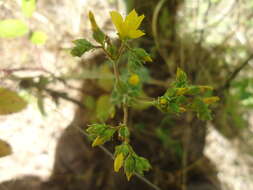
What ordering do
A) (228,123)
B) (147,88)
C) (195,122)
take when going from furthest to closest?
(228,123)
(147,88)
(195,122)

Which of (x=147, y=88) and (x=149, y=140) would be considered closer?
(x=149, y=140)

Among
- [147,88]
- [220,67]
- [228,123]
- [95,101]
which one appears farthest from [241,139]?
[95,101]

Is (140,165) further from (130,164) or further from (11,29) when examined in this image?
(11,29)

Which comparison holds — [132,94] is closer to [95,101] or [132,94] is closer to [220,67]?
[95,101]

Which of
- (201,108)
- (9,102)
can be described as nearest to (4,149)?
(9,102)

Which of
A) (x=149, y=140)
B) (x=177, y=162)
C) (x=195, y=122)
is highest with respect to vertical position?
(x=195, y=122)

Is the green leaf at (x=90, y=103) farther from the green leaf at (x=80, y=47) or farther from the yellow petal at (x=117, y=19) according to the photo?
the yellow petal at (x=117, y=19)

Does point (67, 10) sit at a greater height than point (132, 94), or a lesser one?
greater

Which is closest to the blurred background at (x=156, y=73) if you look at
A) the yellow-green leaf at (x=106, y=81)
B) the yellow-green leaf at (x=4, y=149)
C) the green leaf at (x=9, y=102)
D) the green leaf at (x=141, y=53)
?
the yellow-green leaf at (x=106, y=81)
